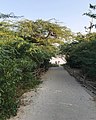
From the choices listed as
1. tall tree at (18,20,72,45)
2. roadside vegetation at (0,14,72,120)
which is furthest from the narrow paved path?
tall tree at (18,20,72,45)

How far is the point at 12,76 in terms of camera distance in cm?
972

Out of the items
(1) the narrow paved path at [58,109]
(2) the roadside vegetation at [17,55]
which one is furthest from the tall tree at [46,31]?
(1) the narrow paved path at [58,109]

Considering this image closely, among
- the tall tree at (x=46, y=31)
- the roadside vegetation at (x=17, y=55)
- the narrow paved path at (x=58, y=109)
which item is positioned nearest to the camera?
the roadside vegetation at (x=17, y=55)

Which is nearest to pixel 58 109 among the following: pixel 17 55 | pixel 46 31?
pixel 17 55

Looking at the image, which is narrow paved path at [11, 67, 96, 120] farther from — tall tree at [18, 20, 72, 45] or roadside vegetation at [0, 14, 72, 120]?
tall tree at [18, 20, 72, 45]

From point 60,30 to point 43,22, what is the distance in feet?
6.91

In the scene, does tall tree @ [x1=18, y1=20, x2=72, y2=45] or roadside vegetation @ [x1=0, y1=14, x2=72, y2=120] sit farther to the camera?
tall tree @ [x1=18, y1=20, x2=72, y2=45]

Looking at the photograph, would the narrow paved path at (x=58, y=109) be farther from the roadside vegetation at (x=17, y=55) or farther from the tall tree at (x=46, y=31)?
the tall tree at (x=46, y=31)

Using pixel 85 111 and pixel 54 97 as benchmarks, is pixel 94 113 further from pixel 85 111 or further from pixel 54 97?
pixel 54 97

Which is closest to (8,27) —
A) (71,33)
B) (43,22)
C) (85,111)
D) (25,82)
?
(25,82)

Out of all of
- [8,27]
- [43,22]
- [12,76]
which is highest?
[43,22]

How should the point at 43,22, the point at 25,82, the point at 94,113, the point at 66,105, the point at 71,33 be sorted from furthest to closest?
the point at 71,33, the point at 43,22, the point at 25,82, the point at 66,105, the point at 94,113

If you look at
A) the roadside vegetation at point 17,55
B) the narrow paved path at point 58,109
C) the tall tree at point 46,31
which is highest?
the tall tree at point 46,31

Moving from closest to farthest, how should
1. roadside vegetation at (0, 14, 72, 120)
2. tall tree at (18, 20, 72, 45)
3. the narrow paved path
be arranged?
1. roadside vegetation at (0, 14, 72, 120)
2. the narrow paved path
3. tall tree at (18, 20, 72, 45)
